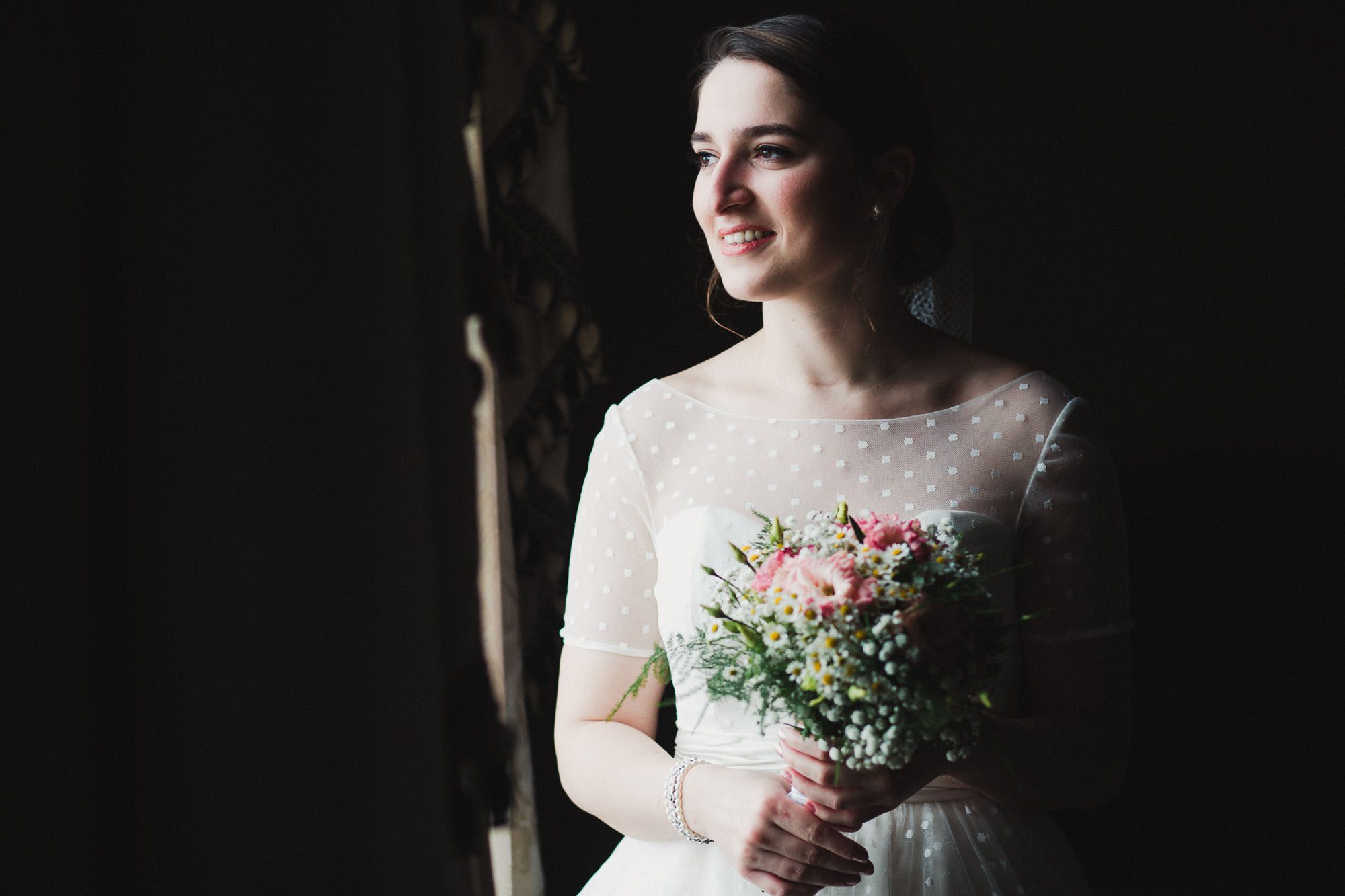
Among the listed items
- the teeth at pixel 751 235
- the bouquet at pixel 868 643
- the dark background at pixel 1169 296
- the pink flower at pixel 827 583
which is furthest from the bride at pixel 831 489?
the dark background at pixel 1169 296

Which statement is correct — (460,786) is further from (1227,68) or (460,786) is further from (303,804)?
(1227,68)

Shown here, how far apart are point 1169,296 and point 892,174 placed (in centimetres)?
115

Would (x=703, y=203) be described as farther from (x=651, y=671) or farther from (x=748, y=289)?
(x=651, y=671)

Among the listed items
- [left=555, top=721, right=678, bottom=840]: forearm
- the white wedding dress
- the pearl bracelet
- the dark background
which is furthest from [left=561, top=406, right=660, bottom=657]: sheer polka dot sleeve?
the dark background

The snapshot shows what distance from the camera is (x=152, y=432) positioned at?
0.65 m

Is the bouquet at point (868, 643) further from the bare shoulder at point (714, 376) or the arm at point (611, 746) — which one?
the bare shoulder at point (714, 376)

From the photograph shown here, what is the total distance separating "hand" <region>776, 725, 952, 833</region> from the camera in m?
1.16

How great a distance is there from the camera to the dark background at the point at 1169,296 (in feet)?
7.43

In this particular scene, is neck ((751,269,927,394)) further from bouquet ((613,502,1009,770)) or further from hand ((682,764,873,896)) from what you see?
hand ((682,764,873,896))

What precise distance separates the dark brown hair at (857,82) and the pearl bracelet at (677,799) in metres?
0.78

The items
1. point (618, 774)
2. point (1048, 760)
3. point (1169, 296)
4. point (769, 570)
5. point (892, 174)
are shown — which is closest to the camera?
point (769, 570)

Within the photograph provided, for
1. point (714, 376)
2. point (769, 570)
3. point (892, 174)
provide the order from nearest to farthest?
1. point (769, 570)
2. point (892, 174)
3. point (714, 376)

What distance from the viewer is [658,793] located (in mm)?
1370

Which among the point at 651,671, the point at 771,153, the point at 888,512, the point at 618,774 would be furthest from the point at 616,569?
the point at 771,153
